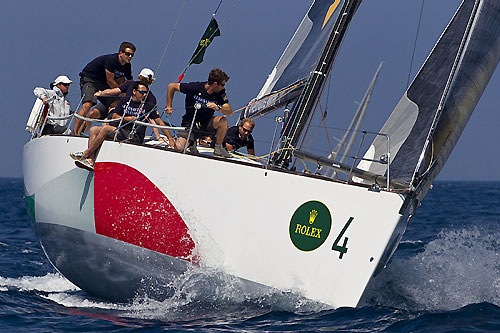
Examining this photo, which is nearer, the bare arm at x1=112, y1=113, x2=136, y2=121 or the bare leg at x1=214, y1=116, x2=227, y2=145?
the bare leg at x1=214, y1=116, x2=227, y2=145

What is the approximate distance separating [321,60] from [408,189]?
187 cm

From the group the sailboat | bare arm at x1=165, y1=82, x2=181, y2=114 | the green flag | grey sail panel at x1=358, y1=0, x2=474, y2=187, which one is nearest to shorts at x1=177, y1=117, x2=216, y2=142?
bare arm at x1=165, y1=82, x2=181, y2=114

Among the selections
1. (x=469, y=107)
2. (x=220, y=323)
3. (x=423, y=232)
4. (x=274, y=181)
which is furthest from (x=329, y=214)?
(x=423, y=232)

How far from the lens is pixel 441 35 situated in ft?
23.9

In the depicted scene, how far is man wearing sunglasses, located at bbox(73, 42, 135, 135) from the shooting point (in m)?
8.62

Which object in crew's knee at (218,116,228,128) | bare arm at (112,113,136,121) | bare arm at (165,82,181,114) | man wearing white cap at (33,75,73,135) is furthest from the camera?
man wearing white cap at (33,75,73,135)

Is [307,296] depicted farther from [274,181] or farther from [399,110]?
[399,110]

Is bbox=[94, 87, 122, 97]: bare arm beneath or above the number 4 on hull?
above

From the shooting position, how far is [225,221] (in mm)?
6699

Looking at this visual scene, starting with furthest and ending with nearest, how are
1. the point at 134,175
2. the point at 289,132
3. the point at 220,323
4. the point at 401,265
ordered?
the point at 401,265 < the point at 289,132 < the point at 134,175 < the point at 220,323

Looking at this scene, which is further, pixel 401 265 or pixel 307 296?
pixel 401 265

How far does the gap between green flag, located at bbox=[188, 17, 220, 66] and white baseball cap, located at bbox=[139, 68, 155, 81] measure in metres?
0.74

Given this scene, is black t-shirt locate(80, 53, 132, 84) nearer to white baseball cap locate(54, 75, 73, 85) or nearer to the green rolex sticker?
white baseball cap locate(54, 75, 73, 85)

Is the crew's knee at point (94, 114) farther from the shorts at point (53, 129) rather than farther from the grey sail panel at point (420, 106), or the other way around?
the grey sail panel at point (420, 106)
